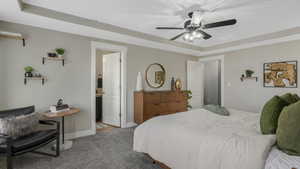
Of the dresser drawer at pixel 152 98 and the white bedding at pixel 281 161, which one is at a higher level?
the dresser drawer at pixel 152 98

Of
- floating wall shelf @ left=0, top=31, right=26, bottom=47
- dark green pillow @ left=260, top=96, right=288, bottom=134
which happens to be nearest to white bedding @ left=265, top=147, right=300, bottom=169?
dark green pillow @ left=260, top=96, right=288, bottom=134

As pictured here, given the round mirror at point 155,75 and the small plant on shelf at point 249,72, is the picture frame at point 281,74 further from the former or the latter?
the round mirror at point 155,75

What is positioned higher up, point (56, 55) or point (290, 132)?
point (56, 55)

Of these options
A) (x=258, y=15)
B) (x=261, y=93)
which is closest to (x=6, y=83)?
(x=258, y=15)

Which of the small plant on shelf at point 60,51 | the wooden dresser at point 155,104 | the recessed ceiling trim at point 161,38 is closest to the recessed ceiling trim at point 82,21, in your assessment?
the recessed ceiling trim at point 161,38

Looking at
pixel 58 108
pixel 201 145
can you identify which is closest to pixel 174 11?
pixel 201 145

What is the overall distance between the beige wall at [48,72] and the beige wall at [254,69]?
4221 mm

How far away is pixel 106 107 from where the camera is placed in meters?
4.32

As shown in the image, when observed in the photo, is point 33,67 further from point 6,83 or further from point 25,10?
point 25,10

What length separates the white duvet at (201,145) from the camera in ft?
4.01

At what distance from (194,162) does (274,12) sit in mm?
2994

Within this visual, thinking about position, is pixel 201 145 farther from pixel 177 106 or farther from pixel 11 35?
pixel 11 35

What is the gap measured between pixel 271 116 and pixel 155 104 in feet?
8.84

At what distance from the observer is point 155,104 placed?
3.92 meters
